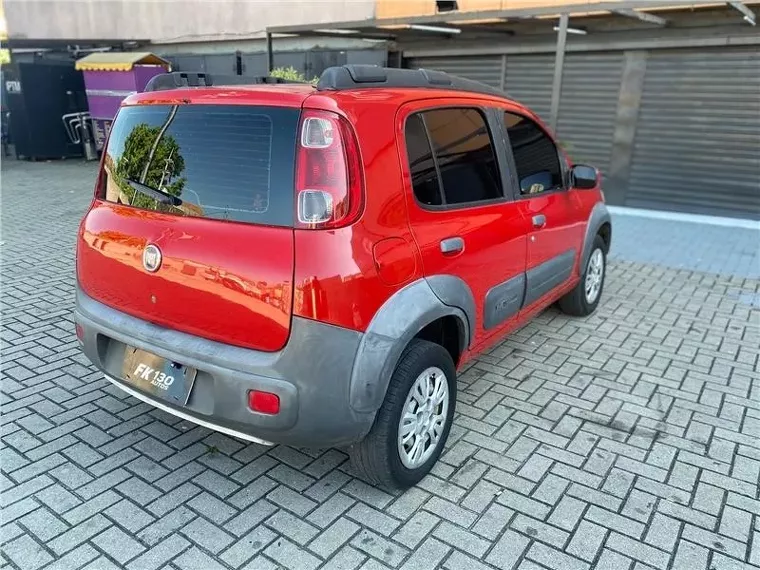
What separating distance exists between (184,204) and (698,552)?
265 cm

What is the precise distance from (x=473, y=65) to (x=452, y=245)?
8483 millimetres

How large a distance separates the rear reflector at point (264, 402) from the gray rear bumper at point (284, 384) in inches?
0.8

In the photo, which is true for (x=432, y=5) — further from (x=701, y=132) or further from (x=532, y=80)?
(x=701, y=132)

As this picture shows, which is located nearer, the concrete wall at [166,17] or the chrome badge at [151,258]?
the chrome badge at [151,258]

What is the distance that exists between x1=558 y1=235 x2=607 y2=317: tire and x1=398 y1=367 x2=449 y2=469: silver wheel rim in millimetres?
2384

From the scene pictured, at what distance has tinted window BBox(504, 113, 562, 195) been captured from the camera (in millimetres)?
3594

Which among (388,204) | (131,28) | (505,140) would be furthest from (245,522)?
(131,28)

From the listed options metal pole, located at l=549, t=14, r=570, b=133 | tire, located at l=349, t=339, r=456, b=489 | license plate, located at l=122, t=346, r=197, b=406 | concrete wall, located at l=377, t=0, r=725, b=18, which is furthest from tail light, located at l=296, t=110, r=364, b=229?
concrete wall, located at l=377, t=0, r=725, b=18

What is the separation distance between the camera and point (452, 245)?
9.27 feet

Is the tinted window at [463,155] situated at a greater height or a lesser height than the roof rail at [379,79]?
lesser

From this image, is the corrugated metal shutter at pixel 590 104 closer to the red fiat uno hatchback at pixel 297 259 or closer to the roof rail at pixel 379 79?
the roof rail at pixel 379 79

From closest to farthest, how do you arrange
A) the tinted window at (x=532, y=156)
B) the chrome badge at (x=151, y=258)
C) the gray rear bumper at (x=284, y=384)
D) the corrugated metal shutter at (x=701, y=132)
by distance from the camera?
the gray rear bumper at (x=284, y=384)
the chrome badge at (x=151, y=258)
the tinted window at (x=532, y=156)
the corrugated metal shutter at (x=701, y=132)

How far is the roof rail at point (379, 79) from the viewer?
2453mm

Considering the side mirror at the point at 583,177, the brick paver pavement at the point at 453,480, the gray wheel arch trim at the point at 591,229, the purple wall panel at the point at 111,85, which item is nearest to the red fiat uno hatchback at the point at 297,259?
the brick paver pavement at the point at 453,480
